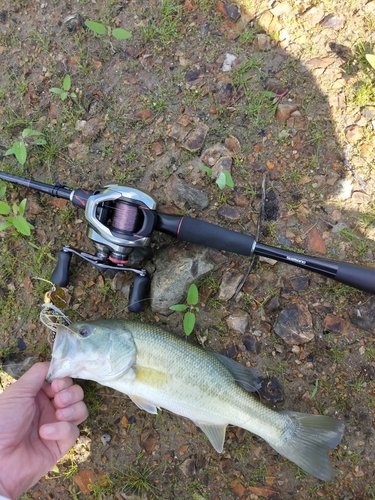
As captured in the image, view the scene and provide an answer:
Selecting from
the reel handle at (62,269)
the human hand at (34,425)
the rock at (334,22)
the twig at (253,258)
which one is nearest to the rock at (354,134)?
the twig at (253,258)

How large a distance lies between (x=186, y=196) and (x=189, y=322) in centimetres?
107

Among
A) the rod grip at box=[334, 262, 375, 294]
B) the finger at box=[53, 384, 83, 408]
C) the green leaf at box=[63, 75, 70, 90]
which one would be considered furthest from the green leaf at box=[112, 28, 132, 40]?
the finger at box=[53, 384, 83, 408]

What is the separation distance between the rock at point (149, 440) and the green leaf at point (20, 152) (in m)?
2.52

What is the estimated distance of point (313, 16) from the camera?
352 cm

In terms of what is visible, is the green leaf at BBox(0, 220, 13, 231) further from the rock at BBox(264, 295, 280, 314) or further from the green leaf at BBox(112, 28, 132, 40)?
the rock at BBox(264, 295, 280, 314)

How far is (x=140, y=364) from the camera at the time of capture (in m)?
2.96

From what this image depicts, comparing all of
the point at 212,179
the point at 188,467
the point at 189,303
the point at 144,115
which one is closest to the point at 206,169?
the point at 212,179

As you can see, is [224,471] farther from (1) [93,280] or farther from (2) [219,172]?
(2) [219,172]

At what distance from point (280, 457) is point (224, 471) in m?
0.47

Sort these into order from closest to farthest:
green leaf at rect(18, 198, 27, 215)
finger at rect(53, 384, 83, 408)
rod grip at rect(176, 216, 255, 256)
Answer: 1. rod grip at rect(176, 216, 255, 256)
2. finger at rect(53, 384, 83, 408)
3. green leaf at rect(18, 198, 27, 215)

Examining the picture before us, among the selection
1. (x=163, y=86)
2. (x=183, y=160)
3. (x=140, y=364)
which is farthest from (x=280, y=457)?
(x=163, y=86)

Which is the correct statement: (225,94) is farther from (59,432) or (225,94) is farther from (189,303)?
(59,432)

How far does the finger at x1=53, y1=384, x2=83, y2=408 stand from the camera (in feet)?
10.2

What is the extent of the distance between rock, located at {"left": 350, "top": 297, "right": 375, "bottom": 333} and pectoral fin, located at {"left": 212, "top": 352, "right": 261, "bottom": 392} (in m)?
0.95
